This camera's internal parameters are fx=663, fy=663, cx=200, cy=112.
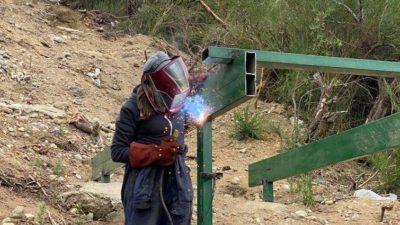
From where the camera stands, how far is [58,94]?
7055 millimetres

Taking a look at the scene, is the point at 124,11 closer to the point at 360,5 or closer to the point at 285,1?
the point at 285,1

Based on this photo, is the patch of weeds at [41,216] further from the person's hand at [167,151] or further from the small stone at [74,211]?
the person's hand at [167,151]

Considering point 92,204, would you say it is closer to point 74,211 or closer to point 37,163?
point 74,211

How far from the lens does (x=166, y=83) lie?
2.81m

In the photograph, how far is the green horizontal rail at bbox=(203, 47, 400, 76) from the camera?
8.58 ft

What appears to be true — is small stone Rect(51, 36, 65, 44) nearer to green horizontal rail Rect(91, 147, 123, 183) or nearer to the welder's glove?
green horizontal rail Rect(91, 147, 123, 183)

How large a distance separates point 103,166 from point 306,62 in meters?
2.26

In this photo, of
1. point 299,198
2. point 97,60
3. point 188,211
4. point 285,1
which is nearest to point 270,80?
point 285,1

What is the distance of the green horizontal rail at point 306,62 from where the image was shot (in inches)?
103

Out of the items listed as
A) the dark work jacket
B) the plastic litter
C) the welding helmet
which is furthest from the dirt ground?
the welding helmet

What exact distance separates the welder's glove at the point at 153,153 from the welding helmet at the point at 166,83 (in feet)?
0.50

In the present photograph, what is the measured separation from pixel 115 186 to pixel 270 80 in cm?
334

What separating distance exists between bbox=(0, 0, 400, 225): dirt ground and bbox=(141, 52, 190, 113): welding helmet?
4.97 ft

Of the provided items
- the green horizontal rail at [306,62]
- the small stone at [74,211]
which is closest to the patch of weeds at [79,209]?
the small stone at [74,211]
